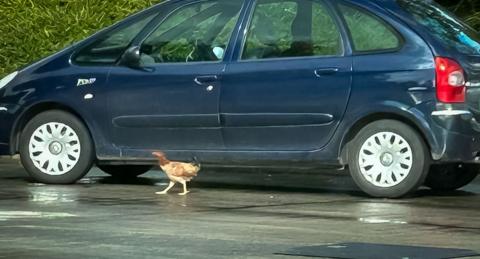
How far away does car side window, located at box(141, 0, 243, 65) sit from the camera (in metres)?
9.75

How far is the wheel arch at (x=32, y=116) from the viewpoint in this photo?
10.1 metres

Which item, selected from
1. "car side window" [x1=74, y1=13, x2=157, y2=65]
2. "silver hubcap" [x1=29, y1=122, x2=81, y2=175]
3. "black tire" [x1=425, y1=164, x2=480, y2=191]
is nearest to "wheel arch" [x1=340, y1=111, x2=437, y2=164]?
"black tire" [x1=425, y1=164, x2=480, y2=191]

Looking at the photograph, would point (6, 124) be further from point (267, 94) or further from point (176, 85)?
point (267, 94)

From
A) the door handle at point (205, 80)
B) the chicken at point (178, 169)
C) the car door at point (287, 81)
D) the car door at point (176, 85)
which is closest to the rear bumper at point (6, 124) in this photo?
the car door at point (176, 85)

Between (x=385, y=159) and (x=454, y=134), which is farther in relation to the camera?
(x=385, y=159)

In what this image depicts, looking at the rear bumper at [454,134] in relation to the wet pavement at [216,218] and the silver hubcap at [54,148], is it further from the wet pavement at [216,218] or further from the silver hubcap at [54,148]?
the silver hubcap at [54,148]

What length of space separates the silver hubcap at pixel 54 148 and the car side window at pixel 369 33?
8.97 ft

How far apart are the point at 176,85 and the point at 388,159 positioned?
199 cm

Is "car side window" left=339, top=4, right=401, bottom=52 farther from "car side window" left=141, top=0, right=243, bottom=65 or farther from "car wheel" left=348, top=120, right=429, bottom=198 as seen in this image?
"car side window" left=141, top=0, right=243, bottom=65

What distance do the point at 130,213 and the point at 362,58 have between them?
2.34 metres

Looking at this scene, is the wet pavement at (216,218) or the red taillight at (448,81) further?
the red taillight at (448,81)

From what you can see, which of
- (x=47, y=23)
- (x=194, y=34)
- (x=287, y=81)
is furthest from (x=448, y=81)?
(x=47, y=23)

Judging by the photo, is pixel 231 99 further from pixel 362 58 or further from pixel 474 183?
pixel 474 183

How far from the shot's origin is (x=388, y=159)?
29.7ft
